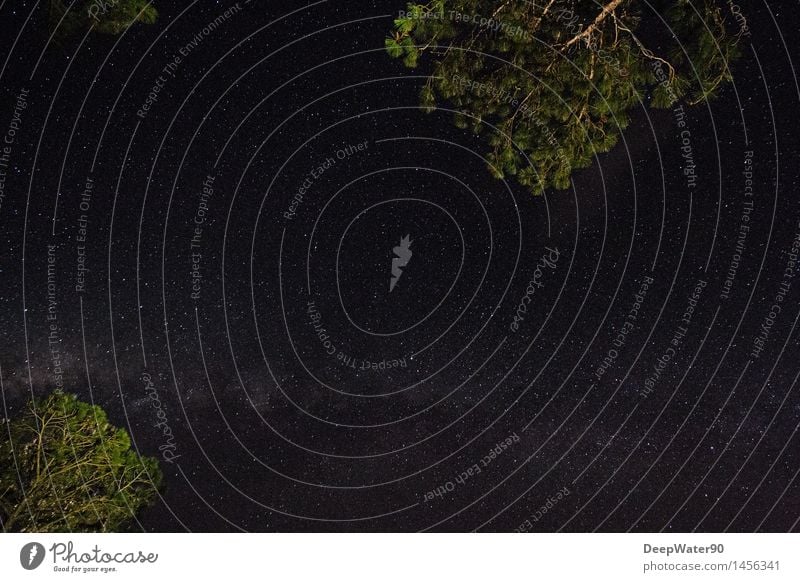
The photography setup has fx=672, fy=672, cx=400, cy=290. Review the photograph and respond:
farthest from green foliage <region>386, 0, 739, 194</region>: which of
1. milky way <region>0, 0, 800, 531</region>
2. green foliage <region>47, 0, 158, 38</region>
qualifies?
green foliage <region>47, 0, 158, 38</region>

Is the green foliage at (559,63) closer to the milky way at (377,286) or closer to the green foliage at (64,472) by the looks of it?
the milky way at (377,286)

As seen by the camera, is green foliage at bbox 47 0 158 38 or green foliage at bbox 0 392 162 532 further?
green foliage at bbox 0 392 162 532

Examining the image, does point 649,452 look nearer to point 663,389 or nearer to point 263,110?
point 663,389

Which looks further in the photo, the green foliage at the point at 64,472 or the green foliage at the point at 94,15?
the green foliage at the point at 64,472

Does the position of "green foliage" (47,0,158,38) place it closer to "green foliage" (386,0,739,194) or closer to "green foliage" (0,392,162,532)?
"green foliage" (386,0,739,194)

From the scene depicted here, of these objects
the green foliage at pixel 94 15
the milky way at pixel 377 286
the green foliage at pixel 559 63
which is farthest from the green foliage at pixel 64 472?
the green foliage at pixel 559 63

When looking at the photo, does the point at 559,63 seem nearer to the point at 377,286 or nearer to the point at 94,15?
the point at 377,286
